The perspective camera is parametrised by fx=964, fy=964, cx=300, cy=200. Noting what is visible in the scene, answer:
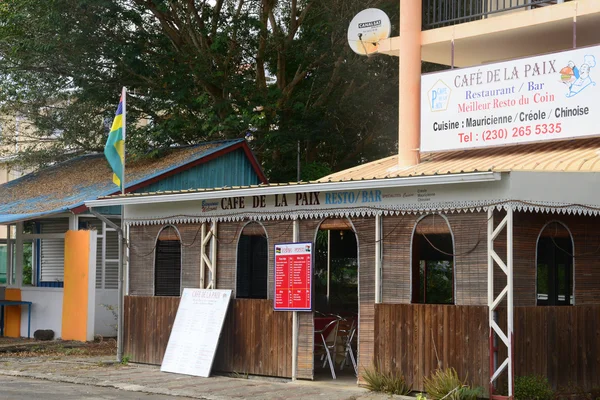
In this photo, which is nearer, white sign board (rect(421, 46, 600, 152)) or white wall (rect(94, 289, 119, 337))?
white sign board (rect(421, 46, 600, 152))

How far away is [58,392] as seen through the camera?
13.7m

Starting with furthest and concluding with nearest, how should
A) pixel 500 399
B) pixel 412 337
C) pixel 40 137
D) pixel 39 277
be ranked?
pixel 40 137 → pixel 39 277 → pixel 412 337 → pixel 500 399

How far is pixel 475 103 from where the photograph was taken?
1527 cm

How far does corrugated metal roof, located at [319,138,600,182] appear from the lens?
1282 cm

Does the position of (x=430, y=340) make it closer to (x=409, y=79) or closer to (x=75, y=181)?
(x=409, y=79)

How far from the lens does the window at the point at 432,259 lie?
12953mm

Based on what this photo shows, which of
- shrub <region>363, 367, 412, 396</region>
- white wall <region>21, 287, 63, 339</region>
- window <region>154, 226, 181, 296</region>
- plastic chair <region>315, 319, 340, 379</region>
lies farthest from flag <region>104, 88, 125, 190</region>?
shrub <region>363, 367, 412, 396</region>

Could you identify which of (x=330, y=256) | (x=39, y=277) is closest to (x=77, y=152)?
(x=39, y=277)

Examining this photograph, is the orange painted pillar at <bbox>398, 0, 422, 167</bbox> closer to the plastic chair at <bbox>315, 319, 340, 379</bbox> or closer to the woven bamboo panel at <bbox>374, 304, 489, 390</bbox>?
the plastic chair at <bbox>315, 319, 340, 379</bbox>

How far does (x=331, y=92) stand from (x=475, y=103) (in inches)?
424

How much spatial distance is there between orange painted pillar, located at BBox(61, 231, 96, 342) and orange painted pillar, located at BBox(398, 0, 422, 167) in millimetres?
8042

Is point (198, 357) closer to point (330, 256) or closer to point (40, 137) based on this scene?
point (330, 256)

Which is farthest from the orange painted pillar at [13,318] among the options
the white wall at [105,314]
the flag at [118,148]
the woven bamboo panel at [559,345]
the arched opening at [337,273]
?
the woven bamboo panel at [559,345]

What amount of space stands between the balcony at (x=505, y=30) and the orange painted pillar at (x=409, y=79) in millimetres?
268
